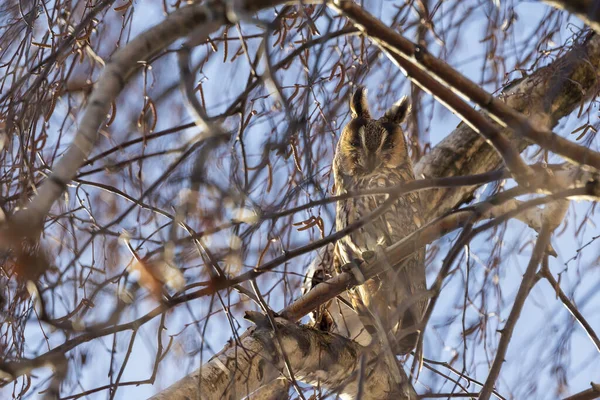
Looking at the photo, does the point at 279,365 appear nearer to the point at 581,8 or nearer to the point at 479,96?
the point at 479,96

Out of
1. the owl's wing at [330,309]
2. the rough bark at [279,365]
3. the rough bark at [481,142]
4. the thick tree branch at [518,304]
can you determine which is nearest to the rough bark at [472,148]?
the rough bark at [481,142]

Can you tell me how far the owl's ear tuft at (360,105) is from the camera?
10.8 feet

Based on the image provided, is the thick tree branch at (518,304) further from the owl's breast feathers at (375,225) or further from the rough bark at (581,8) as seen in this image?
the owl's breast feathers at (375,225)

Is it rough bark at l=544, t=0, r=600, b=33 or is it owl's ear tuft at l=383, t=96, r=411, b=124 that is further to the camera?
owl's ear tuft at l=383, t=96, r=411, b=124

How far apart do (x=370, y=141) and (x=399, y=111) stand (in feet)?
0.72

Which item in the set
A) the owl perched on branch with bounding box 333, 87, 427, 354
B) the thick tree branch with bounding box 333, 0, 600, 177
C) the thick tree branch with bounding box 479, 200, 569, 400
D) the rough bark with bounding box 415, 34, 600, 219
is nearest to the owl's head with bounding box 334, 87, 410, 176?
the owl perched on branch with bounding box 333, 87, 427, 354

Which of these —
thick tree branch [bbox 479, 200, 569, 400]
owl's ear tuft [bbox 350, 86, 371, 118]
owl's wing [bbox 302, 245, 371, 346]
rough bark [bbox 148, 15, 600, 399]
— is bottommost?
thick tree branch [bbox 479, 200, 569, 400]

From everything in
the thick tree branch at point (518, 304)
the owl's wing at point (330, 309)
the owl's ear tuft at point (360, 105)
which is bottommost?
the thick tree branch at point (518, 304)

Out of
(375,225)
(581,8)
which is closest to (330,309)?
(375,225)

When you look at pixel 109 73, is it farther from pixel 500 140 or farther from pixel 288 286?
pixel 288 286

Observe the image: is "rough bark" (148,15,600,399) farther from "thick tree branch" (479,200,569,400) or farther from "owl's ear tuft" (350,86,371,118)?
"thick tree branch" (479,200,569,400)

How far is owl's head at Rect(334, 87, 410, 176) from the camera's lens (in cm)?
330

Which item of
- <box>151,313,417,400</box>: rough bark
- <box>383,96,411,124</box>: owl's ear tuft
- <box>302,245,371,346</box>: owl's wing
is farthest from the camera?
<box>383,96,411,124</box>: owl's ear tuft

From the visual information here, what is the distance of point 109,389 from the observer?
1515 mm
